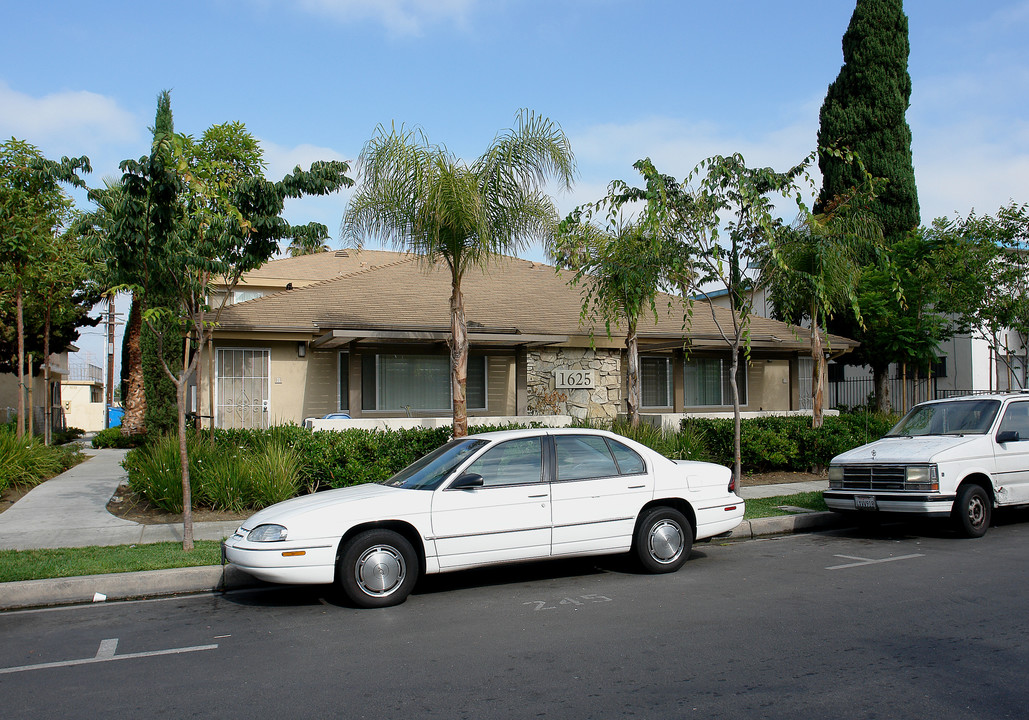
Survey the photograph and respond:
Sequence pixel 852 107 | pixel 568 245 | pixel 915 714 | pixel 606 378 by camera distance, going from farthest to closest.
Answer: pixel 852 107, pixel 606 378, pixel 568 245, pixel 915 714

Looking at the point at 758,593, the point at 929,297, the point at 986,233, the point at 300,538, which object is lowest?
the point at 758,593

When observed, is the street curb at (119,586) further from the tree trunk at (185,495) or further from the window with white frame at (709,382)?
the window with white frame at (709,382)

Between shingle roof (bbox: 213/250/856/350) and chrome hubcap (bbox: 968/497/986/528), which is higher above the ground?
shingle roof (bbox: 213/250/856/350)

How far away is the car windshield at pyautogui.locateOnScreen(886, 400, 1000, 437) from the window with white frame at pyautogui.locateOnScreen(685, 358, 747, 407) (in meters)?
10.1

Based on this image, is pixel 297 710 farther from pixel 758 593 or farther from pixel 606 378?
pixel 606 378

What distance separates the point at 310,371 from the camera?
56.7 feet

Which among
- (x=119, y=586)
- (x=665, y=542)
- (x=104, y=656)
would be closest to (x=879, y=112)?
(x=665, y=542)

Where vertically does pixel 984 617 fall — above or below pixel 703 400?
below

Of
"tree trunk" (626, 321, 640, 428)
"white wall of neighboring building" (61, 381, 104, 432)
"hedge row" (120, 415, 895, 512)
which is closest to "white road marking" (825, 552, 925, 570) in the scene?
"hedge row" (120, 415, 895, 512)

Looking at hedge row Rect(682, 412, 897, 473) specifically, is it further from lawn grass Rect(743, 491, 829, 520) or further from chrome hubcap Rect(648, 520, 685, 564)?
chrome hubcap Rect(648, 520, 685, 564)

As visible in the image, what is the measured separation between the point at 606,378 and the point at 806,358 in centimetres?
694

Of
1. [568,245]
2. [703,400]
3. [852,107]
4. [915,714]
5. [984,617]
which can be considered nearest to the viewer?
[915,714]

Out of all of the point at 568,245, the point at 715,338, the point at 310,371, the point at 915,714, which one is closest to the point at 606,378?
the point at 715,338

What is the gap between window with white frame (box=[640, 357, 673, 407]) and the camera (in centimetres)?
2108
